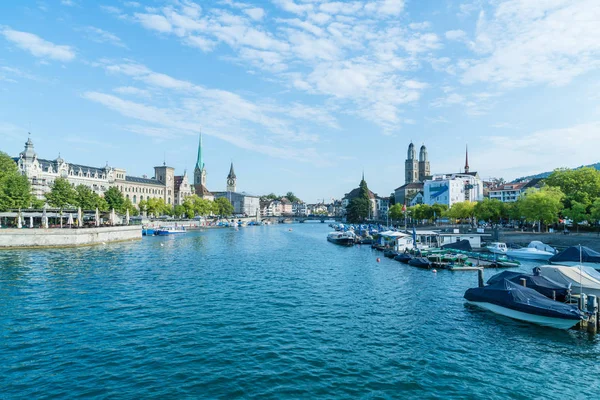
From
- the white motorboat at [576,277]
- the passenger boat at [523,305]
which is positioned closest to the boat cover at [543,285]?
the passenger boat at [523,305]

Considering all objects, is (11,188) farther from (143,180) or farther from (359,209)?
(359,209)

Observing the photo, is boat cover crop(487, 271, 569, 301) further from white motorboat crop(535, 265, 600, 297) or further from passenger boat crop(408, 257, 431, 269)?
passenger boat crop(408, 257, 431, 269)

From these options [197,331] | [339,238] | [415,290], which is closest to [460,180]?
[339,238]

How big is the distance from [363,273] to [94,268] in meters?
34.4

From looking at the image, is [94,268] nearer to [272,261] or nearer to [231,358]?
[272,261]

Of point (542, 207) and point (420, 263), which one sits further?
point (542, 207)

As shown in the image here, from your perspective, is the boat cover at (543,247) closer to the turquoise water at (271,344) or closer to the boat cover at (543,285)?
the turquoise water at (271,344)

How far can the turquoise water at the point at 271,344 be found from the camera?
16.8 metres

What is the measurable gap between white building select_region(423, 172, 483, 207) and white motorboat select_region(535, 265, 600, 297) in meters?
102

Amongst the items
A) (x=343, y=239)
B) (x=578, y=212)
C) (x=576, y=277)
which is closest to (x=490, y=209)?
(x=578, y=212)

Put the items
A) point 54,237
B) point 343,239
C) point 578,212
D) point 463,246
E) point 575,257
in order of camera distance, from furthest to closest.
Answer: point 343,239, point 578,212, point 54,237, point 463,246, point 575,257

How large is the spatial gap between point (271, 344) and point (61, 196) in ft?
303

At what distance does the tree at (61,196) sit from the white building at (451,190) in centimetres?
11781

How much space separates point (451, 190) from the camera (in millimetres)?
136375
